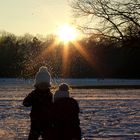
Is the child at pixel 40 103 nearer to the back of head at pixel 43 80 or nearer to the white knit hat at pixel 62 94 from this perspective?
the back of head at pixel 43 80

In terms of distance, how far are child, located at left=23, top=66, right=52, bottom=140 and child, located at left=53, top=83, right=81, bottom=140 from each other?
0.55m

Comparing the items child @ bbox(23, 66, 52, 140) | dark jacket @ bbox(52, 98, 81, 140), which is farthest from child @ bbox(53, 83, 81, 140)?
child @ bbox(23, 66, 52, 140)

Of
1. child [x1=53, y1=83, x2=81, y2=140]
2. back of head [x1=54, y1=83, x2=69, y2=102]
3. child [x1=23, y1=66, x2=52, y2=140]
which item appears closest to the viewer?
child [x1=53, y1=83, x2=81, y2=140]

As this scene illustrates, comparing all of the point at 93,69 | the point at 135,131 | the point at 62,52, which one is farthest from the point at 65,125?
the point at 93,69

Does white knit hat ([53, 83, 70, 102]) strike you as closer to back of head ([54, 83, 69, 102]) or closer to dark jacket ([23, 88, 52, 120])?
back of head ([54, 83, 69, 102])

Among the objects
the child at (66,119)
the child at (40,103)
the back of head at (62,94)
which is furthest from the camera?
the child at (40,103)

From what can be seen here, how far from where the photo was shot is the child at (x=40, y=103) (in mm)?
9090

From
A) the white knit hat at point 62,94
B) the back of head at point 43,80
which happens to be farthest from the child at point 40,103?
the white knit hat at point 62,94

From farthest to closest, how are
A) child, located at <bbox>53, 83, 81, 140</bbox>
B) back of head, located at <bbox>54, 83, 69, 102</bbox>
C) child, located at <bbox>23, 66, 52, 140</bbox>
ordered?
child, located at <bbox>23, 66, 52, 140</bbox>
back of head, located at <bbox>54, 83, 69, 102</bbox>
child, located at <bbox>53, 83, 81, 140</bbox>

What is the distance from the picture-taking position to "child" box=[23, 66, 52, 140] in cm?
909

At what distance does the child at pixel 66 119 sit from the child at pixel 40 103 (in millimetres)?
551

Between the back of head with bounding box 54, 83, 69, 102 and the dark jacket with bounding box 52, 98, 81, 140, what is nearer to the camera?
the dark jacket with bounding box 52, 98, 81, 140

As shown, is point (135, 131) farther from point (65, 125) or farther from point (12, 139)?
point (65, 125)

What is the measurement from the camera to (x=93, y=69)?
10294 cm
